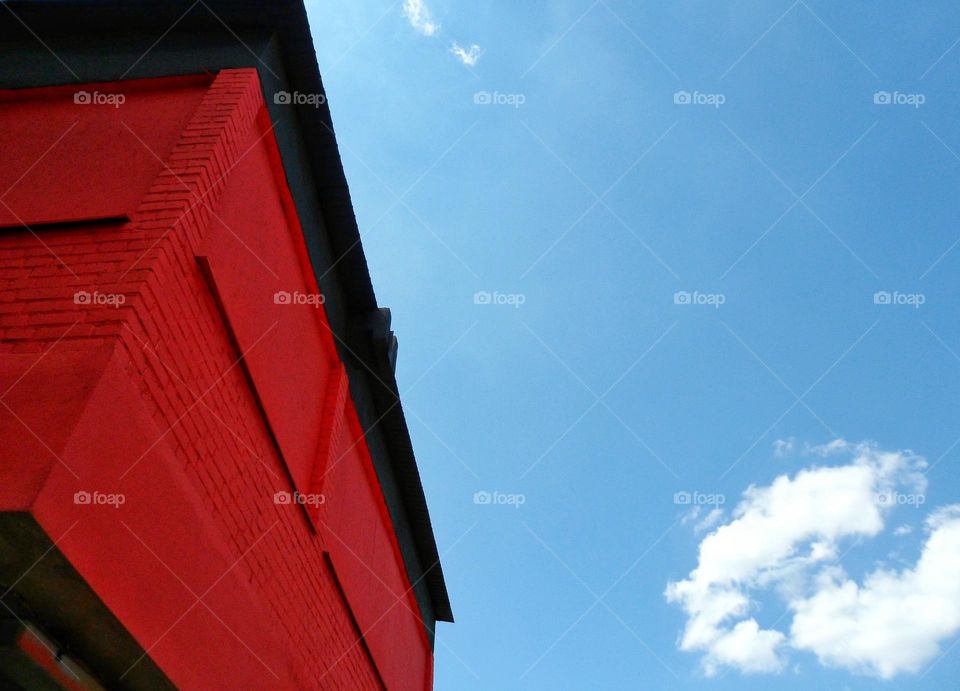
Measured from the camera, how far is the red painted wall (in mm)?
2295

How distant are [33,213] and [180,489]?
190 centimetres

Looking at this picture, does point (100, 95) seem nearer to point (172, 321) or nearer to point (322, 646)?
point (172, 321)

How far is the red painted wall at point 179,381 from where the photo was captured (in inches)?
90.4

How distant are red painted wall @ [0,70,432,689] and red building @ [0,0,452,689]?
0.01m

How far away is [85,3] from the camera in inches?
181

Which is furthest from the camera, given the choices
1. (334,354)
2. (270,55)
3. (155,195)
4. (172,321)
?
(334,354)

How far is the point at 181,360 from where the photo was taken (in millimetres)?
3035

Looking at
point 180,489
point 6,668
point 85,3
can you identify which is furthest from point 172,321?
point 85,3

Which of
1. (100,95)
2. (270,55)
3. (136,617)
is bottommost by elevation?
(136,617)

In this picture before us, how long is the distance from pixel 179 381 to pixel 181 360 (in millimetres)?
104

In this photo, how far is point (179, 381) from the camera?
301 centimetres

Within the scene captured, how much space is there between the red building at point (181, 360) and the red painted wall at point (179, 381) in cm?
1

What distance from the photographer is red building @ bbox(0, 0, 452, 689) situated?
7.55 ft

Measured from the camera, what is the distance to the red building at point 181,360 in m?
2.30
